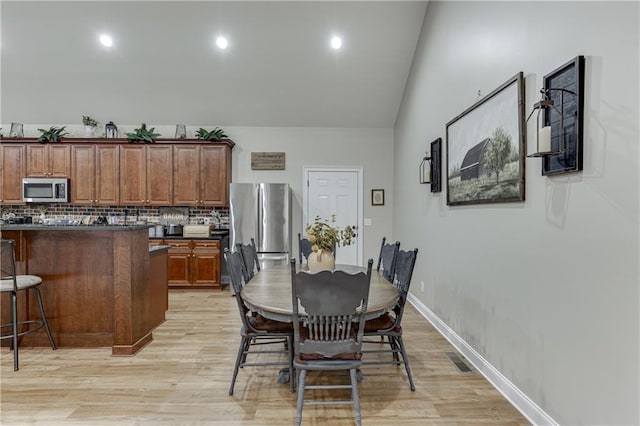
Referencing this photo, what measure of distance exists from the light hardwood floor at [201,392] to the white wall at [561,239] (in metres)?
0.36

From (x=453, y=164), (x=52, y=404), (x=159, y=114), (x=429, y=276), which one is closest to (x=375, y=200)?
(x=429, y=276)

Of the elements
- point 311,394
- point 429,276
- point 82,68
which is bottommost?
point 311,394

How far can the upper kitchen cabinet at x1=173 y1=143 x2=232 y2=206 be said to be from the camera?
5633 mm

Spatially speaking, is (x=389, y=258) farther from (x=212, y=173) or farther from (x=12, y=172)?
(x=12, y=172)

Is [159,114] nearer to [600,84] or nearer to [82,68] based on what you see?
[82,68]

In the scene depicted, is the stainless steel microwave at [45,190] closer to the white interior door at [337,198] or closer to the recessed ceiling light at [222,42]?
the recessed ceiling light at [222,42]

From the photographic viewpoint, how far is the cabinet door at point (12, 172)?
564 cm

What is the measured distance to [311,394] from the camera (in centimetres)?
244

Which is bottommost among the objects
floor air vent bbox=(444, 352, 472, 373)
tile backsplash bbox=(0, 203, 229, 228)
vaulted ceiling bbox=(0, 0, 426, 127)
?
floor air vent bbox=(444, 352, 472, 373)

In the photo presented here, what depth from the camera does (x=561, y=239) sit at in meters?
1.90

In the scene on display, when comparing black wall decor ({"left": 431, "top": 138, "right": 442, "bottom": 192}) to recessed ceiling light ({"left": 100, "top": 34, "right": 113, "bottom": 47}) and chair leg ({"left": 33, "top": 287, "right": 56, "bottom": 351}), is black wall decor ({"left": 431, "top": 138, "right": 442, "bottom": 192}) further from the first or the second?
recessed ceiling light ({"left": 100, "top": 34, "right": 113, "bottom": 47})

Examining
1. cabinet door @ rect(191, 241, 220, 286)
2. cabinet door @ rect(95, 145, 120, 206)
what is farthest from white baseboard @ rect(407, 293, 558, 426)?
cabinet door @ rect(95, 145, 120, 206)

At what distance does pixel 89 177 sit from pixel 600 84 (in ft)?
21.0

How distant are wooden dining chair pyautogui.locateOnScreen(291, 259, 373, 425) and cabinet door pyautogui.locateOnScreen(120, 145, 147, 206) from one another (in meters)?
4.59
